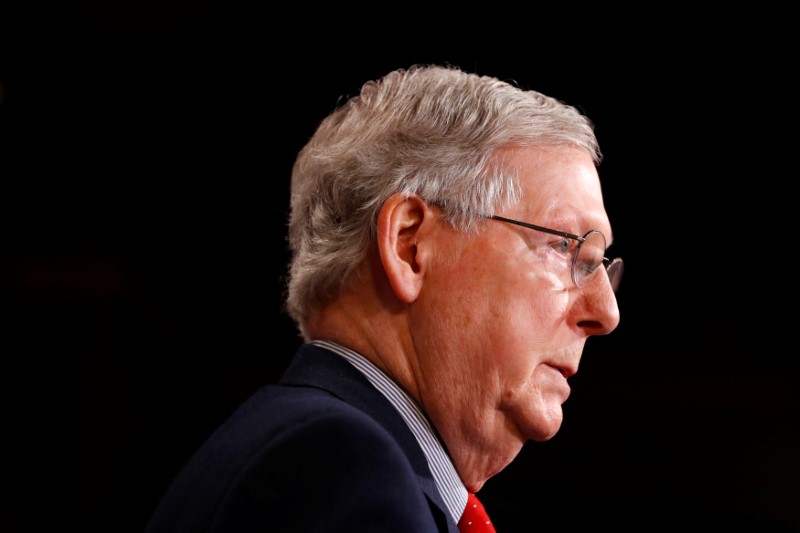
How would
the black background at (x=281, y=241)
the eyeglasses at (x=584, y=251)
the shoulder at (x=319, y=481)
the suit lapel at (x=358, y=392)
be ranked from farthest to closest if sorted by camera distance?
1. the black background at (x=281, y=241)
2. the eyeglasses at (x=584, y=251)
3. the suit lapel at (x=358, y=392)
4. the shoulder at (x=319, y=481)

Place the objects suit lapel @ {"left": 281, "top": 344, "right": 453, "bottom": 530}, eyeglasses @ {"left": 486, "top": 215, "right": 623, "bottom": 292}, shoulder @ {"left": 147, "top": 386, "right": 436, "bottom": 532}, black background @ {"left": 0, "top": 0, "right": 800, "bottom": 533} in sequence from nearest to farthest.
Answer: shoulder @ {"left": 147, "top": 386, "right": 436, "bottom": 532}, suit lapel @ {"left": 281, "top": 344, "right": 453, "bottom": 530}, eyeglasses @ {"left": 486, "top": 215, "right": 623, "bottom": 292}, black background @ {"left": 0, "top": 0, "right": 800, "bottom": 533}

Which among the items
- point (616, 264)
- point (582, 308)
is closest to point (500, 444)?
point (582, 308)

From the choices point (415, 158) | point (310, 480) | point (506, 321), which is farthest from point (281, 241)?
point (310, 480)

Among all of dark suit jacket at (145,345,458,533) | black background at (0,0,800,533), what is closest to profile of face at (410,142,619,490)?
dark suit jacket at (145,345,458,533)

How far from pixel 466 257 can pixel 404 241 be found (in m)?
0.10

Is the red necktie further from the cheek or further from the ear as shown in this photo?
the ear

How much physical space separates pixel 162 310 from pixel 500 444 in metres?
2.44

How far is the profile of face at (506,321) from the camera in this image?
1.20 m

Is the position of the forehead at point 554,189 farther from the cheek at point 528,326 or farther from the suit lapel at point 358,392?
the suit lapel at point 358,392

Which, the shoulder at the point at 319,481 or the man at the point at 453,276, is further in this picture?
the man at the point at 453,276

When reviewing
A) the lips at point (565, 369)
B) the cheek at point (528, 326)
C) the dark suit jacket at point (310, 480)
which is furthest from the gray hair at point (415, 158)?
the dark suit jacket at point (310, 480)

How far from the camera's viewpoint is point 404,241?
1.24 meters

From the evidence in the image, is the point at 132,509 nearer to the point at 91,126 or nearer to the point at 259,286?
the point at 259,286

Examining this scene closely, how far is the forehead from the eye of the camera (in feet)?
4.12
